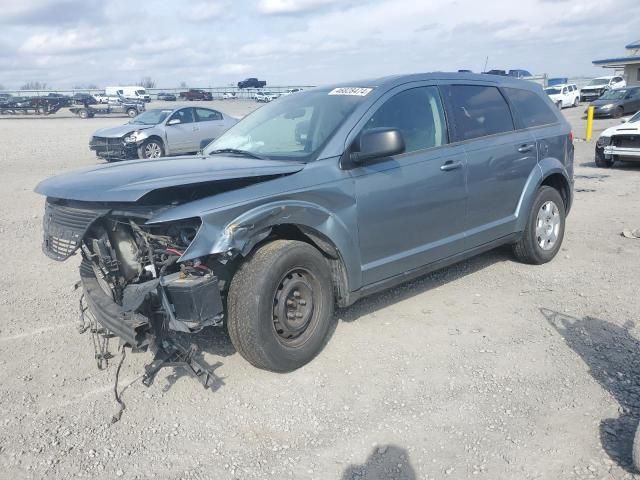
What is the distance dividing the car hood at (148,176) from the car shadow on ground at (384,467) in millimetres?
1766

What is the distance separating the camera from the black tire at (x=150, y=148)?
605 inches

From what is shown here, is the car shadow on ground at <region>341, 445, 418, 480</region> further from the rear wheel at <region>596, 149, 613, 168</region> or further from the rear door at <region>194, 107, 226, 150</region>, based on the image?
the rear door at <region>194, 107, 226, 150</region>

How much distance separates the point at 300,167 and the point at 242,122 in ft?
5.23

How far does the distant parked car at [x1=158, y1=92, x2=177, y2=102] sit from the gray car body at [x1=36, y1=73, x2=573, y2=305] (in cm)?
5662

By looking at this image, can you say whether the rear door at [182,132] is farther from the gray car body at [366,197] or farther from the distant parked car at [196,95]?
the distant parked car at [196,95]

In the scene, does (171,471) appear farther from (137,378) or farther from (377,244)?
(377,244)

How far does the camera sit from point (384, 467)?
2910 millimetres

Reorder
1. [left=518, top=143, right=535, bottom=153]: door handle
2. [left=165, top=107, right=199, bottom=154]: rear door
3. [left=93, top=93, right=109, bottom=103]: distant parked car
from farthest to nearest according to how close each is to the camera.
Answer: [left=93, top=93, right=109, bottom=103]: distant parked car < [left=165, top=107, right=199, bottom=154]: rear door < [left=518, top=143, right=535, bottom=153]: door handle

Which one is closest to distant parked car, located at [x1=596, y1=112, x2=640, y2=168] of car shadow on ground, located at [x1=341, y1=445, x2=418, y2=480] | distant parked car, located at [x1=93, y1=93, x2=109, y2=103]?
car shadow on ground, located at [x1=341, y1=445, x2=418, y2=480]

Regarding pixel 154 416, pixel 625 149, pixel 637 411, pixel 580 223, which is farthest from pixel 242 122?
pixel 625 149

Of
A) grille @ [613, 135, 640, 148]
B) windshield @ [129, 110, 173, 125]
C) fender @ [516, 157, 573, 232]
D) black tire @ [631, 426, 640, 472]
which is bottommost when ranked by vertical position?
black tire @ [631, 426, 640, 472]

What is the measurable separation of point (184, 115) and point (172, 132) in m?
0.86

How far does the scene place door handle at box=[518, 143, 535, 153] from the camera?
17.8ft

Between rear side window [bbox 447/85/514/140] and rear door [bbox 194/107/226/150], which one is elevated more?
→ rear side window [bbox 447/85/514/140]
